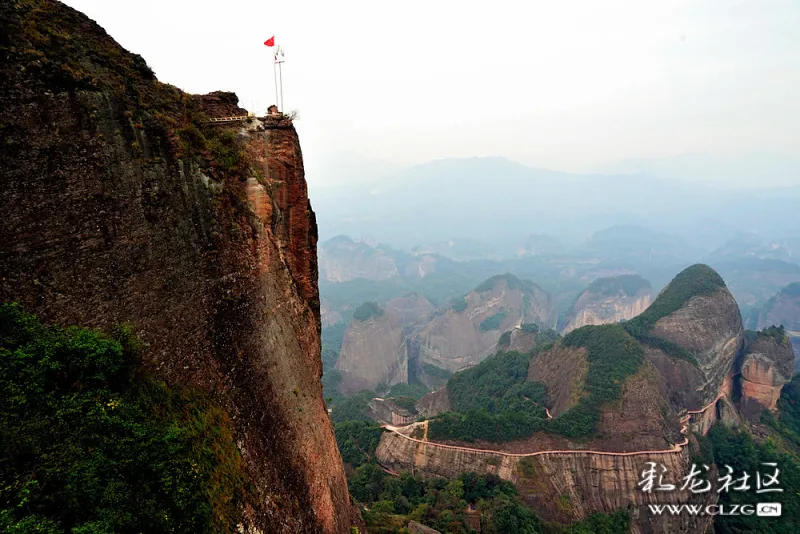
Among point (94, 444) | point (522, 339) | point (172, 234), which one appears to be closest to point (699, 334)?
point (522, 339)

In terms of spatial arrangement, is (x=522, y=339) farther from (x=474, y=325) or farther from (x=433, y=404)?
(x=474, y=325)

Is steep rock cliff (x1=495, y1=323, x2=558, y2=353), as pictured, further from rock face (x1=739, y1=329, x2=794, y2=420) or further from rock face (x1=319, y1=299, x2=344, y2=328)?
rock face (x1=319, y1=299, x2=344, y2=328)

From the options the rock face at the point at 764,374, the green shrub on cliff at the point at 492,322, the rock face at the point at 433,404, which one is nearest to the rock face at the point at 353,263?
the green shrub on cliff at the point at 492,322

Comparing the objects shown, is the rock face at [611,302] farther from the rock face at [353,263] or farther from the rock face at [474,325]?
the rock face at [353,263]

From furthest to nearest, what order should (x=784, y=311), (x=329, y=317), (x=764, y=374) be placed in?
(x=329, y=317)
(x=784, y=311)
(x=764, y=374)

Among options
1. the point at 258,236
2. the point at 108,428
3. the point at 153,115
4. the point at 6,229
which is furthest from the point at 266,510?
the point at 153,115

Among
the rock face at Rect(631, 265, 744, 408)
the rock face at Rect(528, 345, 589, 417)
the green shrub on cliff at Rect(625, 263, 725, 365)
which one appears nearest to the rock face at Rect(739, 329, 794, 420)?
the rock face at Rect(631, 265, 744, 408)
